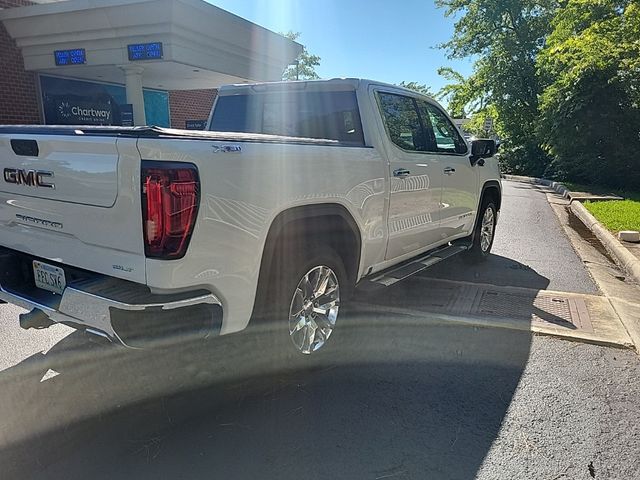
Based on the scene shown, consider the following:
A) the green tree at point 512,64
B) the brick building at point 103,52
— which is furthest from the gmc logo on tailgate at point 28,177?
the green tree at point 512,64

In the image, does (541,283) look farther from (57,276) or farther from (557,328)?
(57,276)

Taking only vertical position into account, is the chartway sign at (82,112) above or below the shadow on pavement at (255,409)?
above

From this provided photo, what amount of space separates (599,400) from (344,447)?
177cm

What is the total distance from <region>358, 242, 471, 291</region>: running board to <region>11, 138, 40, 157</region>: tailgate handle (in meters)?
2.51

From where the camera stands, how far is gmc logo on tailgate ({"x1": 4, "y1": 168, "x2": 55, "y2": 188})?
2.75 meters

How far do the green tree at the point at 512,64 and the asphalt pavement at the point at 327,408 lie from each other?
21.1 m

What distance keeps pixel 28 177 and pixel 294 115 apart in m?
2.23

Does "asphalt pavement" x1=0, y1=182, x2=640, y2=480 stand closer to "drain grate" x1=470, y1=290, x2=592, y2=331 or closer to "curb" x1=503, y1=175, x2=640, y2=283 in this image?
"drain grate" x1=470, y1=290, x2=592, y2=331

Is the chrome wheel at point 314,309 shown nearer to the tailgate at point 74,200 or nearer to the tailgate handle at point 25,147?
the tailgate at point 74,200

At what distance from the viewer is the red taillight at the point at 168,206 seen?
7.50 ft

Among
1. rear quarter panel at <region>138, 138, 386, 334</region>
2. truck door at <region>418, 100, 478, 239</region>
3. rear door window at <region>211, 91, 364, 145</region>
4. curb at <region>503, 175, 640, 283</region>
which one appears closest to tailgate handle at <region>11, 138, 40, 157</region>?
rear quarter panel at <region>138, 138, 386, 334</region>

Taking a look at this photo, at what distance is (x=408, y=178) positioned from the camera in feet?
13.7

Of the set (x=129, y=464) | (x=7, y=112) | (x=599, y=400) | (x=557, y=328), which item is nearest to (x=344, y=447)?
(x=129, y=464)

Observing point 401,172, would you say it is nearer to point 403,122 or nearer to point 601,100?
point 403,122
